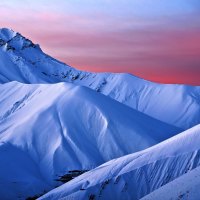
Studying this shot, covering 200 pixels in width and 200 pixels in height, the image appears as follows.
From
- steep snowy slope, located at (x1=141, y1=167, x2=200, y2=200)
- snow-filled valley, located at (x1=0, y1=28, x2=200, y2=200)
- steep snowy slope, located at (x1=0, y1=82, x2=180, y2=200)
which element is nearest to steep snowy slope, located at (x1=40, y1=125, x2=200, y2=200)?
snow-filled valley, located at (x1=0, y1=28, x2=200, y2=200)

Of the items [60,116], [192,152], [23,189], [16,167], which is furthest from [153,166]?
[60,116]

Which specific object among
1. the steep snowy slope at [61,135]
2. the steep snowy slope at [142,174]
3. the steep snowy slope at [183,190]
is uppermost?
the steep snowy slope at [183,190]

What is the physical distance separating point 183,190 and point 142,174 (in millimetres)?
23109

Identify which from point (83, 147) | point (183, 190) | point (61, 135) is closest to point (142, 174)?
point (183, 190)

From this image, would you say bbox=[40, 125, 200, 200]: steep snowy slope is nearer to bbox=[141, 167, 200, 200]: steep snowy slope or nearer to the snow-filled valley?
the snow-filled valley

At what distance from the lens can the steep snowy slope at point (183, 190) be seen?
33341 mm

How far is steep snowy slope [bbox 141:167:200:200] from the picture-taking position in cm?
3334

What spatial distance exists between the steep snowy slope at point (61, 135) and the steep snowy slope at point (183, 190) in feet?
158

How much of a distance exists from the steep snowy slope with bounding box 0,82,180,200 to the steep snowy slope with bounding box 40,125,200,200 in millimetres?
27397

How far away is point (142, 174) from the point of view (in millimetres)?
58344

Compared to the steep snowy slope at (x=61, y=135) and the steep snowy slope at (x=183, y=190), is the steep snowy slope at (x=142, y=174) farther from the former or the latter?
the steep snowy slope at (x=61, y=135)

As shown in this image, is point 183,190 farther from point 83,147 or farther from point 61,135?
point 61,135

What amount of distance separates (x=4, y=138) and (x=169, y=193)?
75090 mm

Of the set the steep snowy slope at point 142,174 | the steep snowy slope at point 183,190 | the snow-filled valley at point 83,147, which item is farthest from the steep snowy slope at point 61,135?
the steep snowy slope at point 183,190
